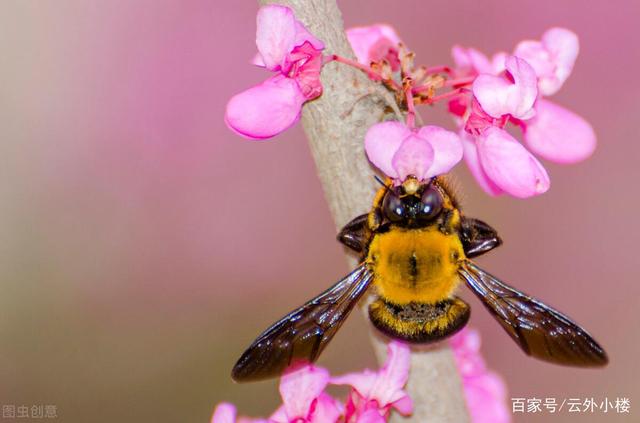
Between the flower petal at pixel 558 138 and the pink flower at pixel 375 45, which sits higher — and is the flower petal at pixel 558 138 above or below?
below

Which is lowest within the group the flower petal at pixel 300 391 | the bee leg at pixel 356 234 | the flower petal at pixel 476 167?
the flower petal at pixel 300 391

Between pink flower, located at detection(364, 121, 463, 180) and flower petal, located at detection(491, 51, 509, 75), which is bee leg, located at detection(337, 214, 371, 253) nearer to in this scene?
pink flower, located at detection(364, 121, 463, 180)

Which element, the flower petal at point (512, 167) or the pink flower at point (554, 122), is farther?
the pink flower at point (554, 122)

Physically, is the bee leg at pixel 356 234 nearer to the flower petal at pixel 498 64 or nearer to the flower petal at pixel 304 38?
the flower petal at pixel 304 38

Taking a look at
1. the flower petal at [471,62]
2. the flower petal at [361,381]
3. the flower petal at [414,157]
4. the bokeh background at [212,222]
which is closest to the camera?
the flower petal at [414,157]

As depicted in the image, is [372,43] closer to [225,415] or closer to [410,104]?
[410,104]

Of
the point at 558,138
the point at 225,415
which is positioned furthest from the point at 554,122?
the point at 225,415

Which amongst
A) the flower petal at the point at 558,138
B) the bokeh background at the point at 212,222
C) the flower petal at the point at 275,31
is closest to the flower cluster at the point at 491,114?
the flower petal at the point at 558,138

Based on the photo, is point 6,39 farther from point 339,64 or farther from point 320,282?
point 339,64
